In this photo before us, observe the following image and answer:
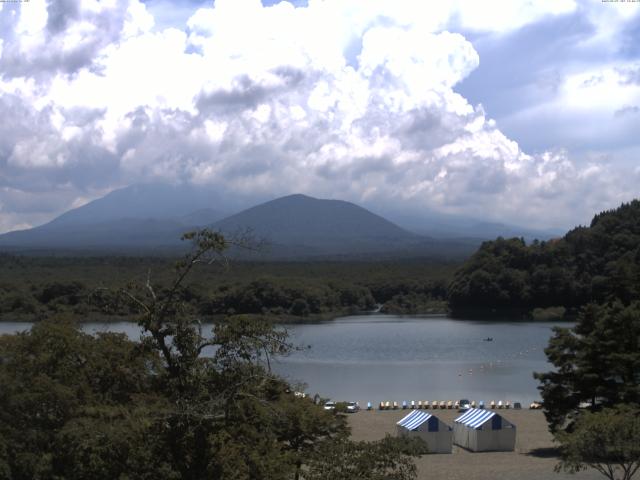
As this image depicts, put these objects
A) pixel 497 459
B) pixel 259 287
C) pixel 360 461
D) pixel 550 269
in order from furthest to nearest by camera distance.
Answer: pixel 550 269, pixel 259 287, pixel 497 459, pixel 360 461

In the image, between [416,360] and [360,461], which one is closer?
[360,461]

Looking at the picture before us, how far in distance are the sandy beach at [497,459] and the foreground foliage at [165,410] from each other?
7799 millimetres

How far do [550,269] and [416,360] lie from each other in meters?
28.0

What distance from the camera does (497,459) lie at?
58.9 ft

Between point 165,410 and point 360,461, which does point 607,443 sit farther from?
point 165,410

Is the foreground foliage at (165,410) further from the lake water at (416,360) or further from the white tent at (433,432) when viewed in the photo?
the lake water at (416,360)

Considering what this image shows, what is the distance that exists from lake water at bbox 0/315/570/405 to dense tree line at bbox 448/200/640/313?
6547 mm

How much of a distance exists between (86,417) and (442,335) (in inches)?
1655

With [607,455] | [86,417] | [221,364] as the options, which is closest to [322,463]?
Answer: [221,364]

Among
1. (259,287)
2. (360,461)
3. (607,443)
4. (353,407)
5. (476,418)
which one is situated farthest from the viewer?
(259,287)

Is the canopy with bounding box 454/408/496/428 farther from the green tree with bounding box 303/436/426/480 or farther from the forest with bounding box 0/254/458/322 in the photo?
the forest with bounding box 0/254/458/322

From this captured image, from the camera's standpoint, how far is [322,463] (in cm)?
897

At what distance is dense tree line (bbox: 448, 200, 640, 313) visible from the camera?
62.6 metres

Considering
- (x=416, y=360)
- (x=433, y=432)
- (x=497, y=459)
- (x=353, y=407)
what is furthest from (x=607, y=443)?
(x=416, y=360)
